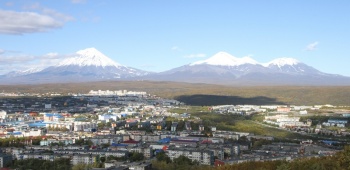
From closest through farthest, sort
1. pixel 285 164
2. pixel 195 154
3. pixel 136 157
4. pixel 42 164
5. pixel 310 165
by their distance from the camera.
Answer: pixel 285 164, pixel 310 165, pixel 42 164, pixel 195 154, pixel 136 157

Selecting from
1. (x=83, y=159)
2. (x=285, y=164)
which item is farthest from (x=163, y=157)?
(x=285, y=164)

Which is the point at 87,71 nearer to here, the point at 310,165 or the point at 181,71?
the point at 181,71

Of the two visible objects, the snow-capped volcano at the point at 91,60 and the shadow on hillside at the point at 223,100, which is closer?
the shadow on hillside at the point at 223,100

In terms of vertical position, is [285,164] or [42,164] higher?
[285,164]

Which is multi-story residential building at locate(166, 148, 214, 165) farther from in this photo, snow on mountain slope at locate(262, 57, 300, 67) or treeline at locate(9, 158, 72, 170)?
snow on mountain slope at locate(262, 57, 300, 67)

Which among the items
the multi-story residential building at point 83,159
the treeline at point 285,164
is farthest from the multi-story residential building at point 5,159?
the treeline at point 285,164

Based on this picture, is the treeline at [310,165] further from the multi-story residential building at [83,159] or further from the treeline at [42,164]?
the treeline at [42,164]

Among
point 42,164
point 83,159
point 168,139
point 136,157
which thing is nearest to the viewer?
point 42,164
